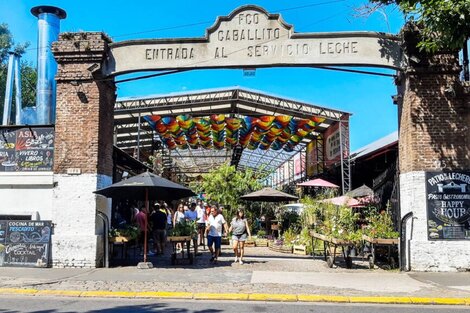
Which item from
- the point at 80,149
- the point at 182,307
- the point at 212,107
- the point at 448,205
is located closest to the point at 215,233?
the point at 80,149

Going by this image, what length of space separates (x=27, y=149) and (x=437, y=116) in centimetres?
1080

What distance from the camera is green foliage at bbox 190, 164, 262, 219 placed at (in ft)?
78.8

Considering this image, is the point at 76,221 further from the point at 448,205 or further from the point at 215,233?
the point at 448,205

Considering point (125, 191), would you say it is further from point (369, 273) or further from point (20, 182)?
point (369, 273)

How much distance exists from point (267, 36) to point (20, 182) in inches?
302

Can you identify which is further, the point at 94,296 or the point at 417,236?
the point at 417,236

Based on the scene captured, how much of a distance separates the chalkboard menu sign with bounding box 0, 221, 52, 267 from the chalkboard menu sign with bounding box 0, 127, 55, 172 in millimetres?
1547

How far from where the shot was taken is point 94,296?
350 inches

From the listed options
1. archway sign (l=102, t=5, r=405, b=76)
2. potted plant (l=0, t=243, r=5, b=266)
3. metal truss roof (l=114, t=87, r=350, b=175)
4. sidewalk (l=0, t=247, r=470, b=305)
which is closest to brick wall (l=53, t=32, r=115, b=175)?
archway sign (l=102, t=5, r=405, b=76)

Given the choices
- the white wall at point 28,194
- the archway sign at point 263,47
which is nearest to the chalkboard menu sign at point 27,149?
the white wall at point 28,194

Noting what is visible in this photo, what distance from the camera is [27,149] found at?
1302cm

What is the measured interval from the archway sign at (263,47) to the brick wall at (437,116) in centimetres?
79

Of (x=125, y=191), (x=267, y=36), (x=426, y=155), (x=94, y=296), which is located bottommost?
(x=94, y=296)

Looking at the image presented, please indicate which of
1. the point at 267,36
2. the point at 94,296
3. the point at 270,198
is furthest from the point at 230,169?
the point at 94,296
